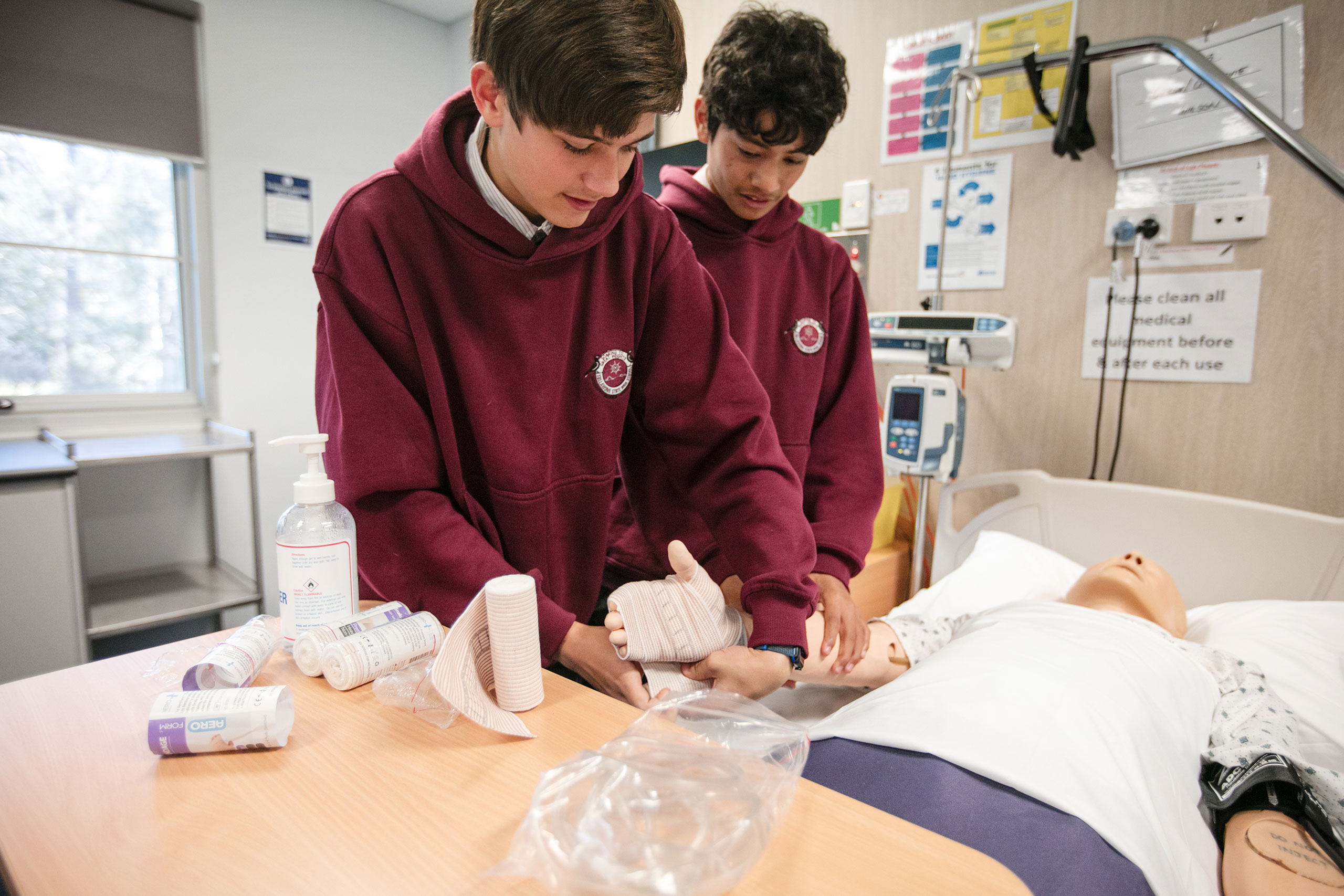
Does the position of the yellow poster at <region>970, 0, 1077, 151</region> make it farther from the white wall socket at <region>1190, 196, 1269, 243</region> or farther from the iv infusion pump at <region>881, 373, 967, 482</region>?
the iv infusion pump at <region>881, 373, 967, 482</region>

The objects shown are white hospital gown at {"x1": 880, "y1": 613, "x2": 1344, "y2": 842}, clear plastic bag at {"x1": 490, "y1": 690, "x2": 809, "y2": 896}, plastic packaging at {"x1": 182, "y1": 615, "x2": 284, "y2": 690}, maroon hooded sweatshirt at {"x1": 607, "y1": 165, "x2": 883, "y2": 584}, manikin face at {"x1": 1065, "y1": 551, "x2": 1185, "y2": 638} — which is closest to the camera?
clear plastic bag at {"x1": 490, "y1": 690, "x2": 809, "y2": 896}

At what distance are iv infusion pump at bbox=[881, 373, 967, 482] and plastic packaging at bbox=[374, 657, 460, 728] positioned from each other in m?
1.49

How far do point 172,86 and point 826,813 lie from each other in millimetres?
3359

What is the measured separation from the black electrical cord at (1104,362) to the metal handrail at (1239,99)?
420 mm

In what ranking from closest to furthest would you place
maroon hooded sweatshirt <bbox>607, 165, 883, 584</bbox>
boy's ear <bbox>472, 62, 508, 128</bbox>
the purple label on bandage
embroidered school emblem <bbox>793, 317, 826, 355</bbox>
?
the purple label on bandage → boy's ear <bbox>472, 62, 508, 128</bbox> → maroon hooded sweatshirt <bbox>607, 165, 883, 584</bbox> → embroidered school emblem <bbox>793, 317, 826, 355</bbox>

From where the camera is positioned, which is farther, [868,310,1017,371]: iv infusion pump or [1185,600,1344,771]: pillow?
[868,310,1017,371]: iv infusion pump

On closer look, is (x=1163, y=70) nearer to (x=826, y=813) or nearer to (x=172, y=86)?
(x=826, y=813)

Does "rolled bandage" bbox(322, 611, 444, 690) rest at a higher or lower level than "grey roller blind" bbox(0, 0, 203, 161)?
lower

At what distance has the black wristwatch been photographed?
84 cm

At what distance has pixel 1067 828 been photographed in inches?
31.8

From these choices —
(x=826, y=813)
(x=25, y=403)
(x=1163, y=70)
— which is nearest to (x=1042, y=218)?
(x=1163, y=70)

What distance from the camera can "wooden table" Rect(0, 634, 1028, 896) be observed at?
16.1 inches

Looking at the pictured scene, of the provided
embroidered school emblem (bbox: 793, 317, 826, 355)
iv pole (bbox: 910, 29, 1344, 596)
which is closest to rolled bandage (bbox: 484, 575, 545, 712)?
embroidered school emblem (bbox: 793, 317, 826, 355)

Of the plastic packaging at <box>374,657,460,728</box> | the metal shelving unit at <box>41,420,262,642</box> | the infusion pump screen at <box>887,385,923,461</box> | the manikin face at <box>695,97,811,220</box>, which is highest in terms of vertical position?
the manikin face at <box>695,97,811,220</box>
